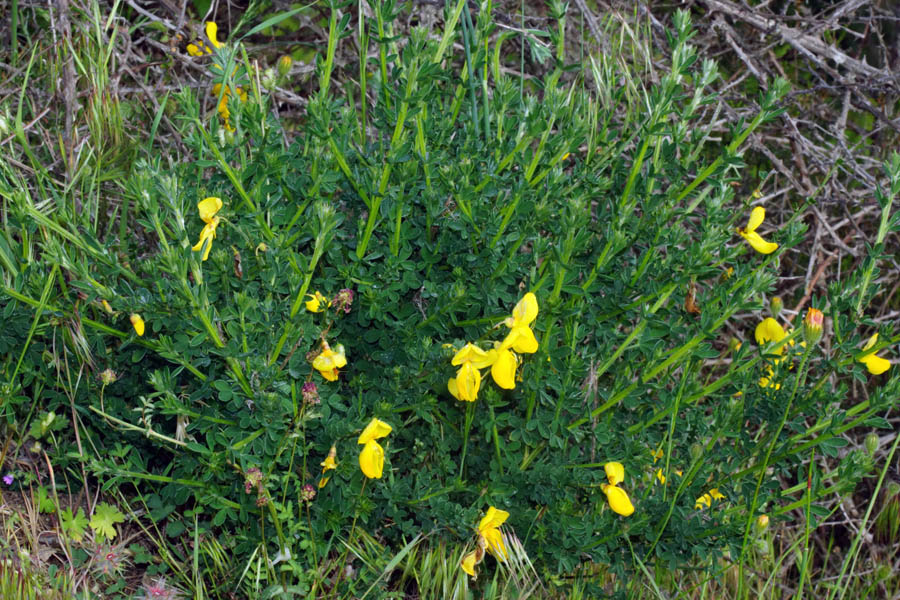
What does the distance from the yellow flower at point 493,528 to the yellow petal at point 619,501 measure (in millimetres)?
248

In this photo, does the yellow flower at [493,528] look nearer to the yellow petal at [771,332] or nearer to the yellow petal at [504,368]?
the yellow petal at [504,368]

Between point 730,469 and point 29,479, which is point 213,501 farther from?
point 730,469

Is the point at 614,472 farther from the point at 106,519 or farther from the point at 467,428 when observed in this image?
the point at 106,519

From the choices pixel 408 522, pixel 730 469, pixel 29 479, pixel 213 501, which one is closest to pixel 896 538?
pixel 730 469

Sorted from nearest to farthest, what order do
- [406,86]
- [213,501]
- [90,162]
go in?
[406,86], [213,501], [90,162]

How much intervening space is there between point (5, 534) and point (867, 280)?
6.90 ft

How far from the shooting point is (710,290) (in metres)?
2.12

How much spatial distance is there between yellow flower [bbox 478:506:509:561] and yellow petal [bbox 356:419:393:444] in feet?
1.06

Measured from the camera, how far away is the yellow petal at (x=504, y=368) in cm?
181

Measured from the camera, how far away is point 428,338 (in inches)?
74.9

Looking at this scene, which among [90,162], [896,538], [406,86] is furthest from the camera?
[896,538]

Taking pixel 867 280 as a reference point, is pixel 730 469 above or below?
below

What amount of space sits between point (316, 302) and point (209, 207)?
1.07ft

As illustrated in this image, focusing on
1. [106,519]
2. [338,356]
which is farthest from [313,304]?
[106,519]
